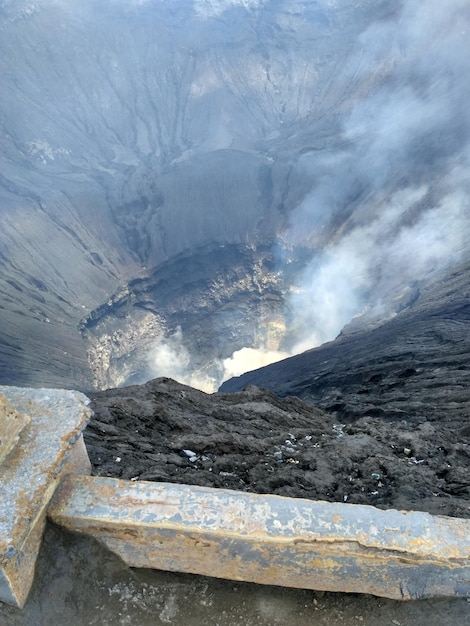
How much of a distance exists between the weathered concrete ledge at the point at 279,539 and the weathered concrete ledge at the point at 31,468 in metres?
0.20

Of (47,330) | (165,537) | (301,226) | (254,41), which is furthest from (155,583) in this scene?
(254,41)

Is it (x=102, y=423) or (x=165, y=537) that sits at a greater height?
(x=102, y=423)

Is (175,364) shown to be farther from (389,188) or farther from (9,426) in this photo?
(9,426)

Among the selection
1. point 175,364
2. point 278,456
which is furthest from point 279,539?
point 175,364

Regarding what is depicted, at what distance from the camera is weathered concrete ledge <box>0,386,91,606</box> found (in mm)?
2607

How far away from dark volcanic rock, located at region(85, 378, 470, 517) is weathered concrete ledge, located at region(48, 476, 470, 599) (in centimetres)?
162

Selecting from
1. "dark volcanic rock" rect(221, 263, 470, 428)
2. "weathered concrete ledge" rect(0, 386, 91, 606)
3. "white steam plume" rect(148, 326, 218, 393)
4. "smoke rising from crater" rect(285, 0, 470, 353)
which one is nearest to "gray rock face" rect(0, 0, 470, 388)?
"smoke rising from crater" rect(285, 0, 470, 353)

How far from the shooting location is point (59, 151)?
5147 centimetres

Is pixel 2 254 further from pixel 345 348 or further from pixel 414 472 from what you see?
pixel 414 472

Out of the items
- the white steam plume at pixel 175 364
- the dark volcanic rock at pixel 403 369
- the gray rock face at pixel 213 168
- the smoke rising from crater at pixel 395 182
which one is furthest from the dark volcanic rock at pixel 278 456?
the white steam plume at pixel 175 364

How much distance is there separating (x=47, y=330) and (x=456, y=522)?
3457cm

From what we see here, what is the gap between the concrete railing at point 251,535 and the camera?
2.79 m

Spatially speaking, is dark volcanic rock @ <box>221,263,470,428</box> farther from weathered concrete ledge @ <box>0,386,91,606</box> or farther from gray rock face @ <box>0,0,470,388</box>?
weathered concrete ledge @ <box>0,386,91,606</box>

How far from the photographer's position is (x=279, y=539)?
2.80 metres
